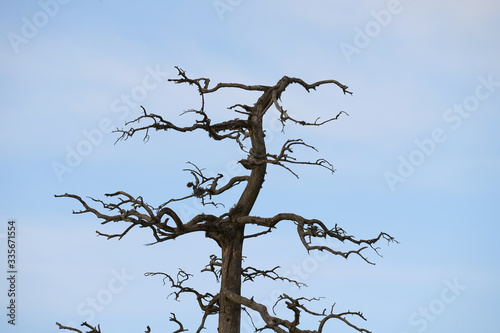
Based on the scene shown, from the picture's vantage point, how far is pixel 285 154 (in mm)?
11695

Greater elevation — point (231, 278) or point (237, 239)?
point (237, 239)

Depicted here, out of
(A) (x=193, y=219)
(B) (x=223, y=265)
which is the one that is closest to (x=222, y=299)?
(B) (x=223, y=265)

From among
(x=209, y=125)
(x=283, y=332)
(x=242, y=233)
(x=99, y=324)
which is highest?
(x=209, y=125)

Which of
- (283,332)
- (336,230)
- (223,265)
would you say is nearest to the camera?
(283,332)

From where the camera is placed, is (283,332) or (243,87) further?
(243,87)

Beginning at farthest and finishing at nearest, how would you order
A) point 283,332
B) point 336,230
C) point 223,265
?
point 223,265
point 336,230
point 283,332

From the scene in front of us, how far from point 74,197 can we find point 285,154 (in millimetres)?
3305

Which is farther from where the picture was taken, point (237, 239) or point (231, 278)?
point (237, 239)

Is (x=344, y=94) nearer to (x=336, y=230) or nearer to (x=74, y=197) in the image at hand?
(x=336, y=230)

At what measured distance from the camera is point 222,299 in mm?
12227

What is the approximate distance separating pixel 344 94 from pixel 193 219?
313 centimetres

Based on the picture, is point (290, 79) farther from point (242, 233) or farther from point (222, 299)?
point (222, 299)

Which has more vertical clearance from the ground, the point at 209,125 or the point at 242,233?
the point at 209,125

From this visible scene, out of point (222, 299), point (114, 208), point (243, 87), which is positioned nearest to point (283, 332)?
point (222, 299)
